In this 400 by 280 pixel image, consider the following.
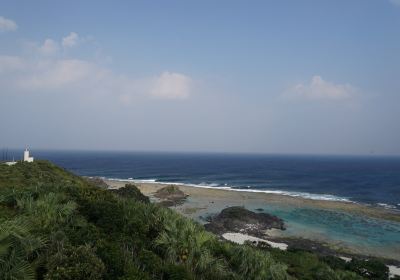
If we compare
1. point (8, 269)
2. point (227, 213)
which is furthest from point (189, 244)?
point (227, 213)

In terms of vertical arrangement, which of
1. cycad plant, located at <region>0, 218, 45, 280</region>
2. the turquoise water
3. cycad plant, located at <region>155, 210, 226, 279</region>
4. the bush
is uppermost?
cycad plant, located at <region>0, 218, 45, 280</region>

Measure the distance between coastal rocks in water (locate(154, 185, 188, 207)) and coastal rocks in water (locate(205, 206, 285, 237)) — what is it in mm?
13479

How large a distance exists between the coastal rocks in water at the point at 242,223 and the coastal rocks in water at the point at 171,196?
1348 cm

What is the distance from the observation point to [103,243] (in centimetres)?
1100

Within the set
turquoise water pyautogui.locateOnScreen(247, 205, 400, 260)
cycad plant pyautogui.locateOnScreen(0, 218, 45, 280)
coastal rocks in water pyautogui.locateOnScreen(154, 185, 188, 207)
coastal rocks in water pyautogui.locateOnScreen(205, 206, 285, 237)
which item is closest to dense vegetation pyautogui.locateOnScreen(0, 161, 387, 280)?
cycad plant pyautogui.locateOnScreen(0, 218, 45, 280)

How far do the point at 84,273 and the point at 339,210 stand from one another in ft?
177

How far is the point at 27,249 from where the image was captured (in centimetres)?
917

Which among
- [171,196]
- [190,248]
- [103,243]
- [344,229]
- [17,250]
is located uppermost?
[17,250]

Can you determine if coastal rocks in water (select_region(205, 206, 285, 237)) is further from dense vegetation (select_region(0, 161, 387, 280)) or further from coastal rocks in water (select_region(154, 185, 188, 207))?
dense vegetation (select_region(0, 161, 387, 280))

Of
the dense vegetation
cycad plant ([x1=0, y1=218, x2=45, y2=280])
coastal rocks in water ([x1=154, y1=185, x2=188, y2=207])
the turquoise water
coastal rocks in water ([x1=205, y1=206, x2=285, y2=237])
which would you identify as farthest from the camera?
coastal rocks in water ([x1=154, y1=185, x2=188, y2=207])

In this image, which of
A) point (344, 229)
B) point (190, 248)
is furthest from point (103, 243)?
point (344, 229)

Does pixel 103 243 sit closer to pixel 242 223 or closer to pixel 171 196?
pixel 242 223

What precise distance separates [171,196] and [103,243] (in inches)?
2148

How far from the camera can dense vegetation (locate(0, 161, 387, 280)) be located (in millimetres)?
8992
